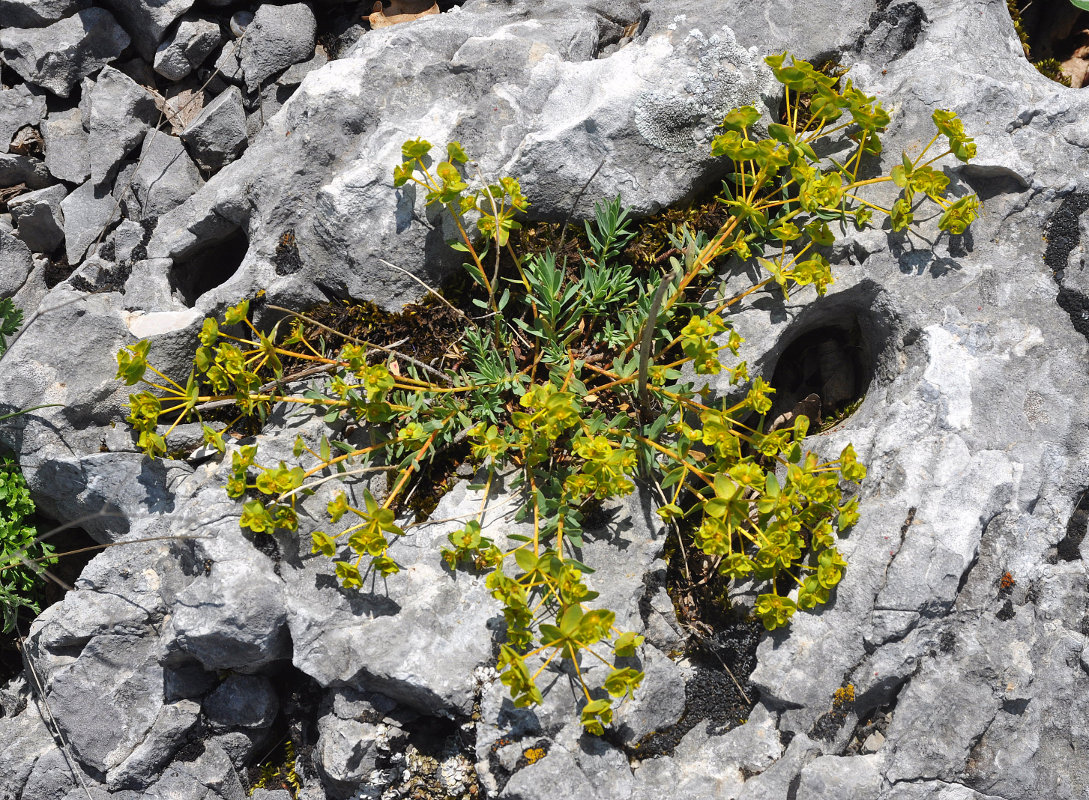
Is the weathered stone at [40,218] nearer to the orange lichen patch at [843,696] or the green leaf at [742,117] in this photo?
the green leaf at [742,117]

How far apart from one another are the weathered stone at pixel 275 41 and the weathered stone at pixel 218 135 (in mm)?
246

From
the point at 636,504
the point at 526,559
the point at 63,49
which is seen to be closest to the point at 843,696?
the point at 636,504

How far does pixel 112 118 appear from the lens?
5.12 metres

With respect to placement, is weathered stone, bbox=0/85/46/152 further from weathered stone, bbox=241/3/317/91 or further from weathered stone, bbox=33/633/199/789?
weathered stone, bbox=33/633/199/789

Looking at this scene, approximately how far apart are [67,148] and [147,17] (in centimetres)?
103

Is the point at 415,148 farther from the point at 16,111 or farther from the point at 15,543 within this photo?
the point at 16,111

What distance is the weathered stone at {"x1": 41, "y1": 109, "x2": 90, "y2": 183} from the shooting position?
5195 mm

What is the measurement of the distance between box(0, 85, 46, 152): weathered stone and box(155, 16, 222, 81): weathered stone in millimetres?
859

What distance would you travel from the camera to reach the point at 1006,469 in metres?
3.46

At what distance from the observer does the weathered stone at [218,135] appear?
16.6 ft

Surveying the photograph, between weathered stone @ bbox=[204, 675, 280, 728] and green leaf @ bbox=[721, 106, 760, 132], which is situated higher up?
green leaf @ bbox=[721, 106, 760, 132]

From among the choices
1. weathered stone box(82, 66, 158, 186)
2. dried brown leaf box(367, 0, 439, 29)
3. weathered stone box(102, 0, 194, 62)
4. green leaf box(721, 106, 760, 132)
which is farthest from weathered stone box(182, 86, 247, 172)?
green leaf box(721, 106, 760, 132)

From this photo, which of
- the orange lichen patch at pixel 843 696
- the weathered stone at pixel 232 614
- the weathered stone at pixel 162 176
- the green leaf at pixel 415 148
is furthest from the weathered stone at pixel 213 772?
the weathered stone at pixel 162 176

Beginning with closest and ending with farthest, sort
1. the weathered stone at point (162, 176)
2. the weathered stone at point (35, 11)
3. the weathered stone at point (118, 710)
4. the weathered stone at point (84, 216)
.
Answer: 1. the weathered stone at point (118, 710)
2. the weathered stone at point (162, 176)
3. the weathered stone at point (84, 216)
4. the weathered stone at point (35, 11)
